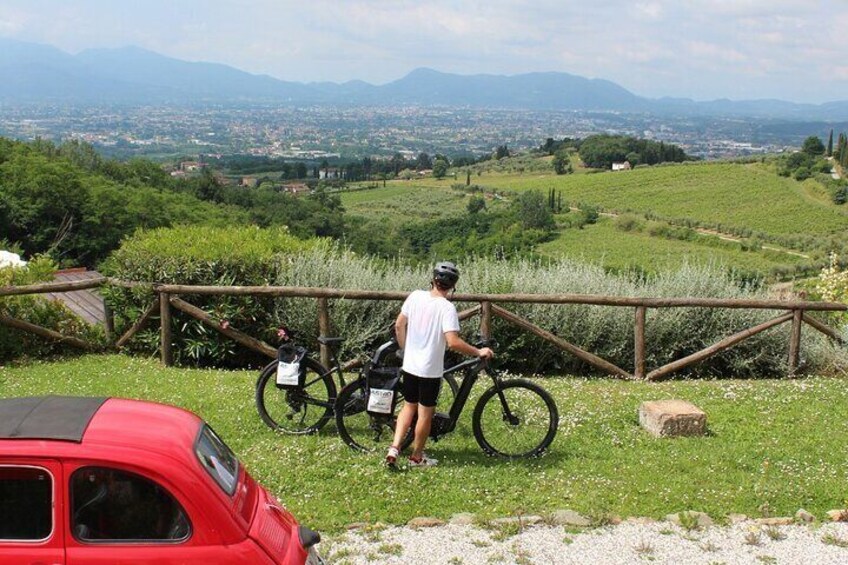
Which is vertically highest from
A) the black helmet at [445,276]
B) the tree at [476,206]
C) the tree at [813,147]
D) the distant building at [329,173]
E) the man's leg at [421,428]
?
the tree at [813,147]

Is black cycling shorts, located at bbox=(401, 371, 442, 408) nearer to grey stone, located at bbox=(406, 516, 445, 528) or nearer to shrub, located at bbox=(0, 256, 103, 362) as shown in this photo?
grey stone, located at bbox=(406, 516, 445, 528)

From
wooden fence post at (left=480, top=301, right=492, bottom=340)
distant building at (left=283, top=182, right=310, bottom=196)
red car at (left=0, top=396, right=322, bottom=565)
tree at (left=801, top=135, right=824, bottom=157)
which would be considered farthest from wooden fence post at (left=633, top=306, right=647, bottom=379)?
tree at (left=801, top=135, right=824, bottom=157)

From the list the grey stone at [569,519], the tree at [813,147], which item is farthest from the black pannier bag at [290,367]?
the tree at [813,147]

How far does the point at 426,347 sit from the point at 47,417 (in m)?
3.04

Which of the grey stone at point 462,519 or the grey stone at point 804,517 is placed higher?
the grey stone at point 462,519

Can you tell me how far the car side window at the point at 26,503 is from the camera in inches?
127

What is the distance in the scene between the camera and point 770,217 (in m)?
75.6

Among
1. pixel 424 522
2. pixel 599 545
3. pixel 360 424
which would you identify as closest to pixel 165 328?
pixel 360 424

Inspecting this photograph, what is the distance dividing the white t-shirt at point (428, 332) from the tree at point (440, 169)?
134m

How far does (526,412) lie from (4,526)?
4.50m

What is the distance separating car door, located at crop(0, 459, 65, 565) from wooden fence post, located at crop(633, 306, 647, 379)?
791cm

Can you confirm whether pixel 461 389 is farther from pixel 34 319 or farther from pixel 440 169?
pixel 440 169

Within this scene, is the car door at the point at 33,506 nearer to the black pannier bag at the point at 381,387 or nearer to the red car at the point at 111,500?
the red car at the point at 111,500

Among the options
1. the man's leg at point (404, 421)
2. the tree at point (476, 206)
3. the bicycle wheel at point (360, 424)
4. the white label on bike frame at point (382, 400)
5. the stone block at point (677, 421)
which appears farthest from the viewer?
the tree at point (476, 206)
